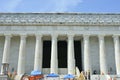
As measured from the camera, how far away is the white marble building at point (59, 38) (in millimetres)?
46562

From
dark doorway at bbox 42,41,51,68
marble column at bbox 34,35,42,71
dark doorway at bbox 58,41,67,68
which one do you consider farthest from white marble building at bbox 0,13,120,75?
dark doorway at bbox 58,41,67,68

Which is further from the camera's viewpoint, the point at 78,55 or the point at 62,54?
the point at 62,54

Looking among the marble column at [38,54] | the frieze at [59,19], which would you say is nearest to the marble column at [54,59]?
the marble column at [38,54]

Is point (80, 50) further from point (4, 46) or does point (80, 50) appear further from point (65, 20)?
point (4, 46)

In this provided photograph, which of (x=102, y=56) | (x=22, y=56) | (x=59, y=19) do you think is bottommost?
(x=102, y=56)

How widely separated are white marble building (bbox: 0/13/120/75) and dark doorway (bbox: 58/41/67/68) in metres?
2.78

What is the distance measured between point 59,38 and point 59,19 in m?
4.69

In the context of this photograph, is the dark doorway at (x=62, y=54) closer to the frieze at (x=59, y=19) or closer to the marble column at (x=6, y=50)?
the frieze at (x=59, y=19)

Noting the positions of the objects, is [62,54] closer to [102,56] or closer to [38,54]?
[38,54]

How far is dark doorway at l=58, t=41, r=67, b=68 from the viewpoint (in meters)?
52.0

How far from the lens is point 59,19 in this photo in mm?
49594

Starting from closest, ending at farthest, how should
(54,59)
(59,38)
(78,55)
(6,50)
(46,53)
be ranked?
(54,59)
(6,50)
(59,38)
(78,55)
(46,53)

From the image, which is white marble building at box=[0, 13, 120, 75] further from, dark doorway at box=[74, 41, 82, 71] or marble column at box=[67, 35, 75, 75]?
dark doorway at box=[74, 41, 82, 71]

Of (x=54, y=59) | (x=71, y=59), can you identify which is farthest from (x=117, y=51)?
(x=54, y=59)
